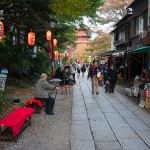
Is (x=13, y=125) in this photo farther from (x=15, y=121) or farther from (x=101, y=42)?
(x=101, y=42)

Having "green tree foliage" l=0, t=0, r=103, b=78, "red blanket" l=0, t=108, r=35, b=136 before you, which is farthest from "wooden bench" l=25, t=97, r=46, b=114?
"green tree foliage" l=0, t=0, r=103, b=78

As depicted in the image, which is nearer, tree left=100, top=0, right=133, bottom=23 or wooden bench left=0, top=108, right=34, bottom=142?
wooden bench left=0, top=108, right=34, bottom=142

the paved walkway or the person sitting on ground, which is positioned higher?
the person sitting on ground

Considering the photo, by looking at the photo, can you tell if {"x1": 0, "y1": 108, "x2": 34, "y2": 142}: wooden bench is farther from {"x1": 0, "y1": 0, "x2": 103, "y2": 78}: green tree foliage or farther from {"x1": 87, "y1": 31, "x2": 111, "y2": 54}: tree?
{"x1": 87, "y1": 31, "x2": 111, "y2": 54}: tree

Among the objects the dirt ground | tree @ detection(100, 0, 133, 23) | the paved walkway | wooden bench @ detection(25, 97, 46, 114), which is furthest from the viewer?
tree @ detection(100, 0, 133, 23)

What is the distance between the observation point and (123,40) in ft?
103

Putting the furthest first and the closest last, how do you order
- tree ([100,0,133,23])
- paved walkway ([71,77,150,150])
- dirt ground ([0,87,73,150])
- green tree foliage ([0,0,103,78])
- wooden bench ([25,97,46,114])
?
tree ([100,0,133,23]) → green tree foliage ([0,0,103,78]) → wooden bench ([25,97,46,114]) → paved walkway ([71,77,150,150]) → dirt ground ([0,87,73,150])

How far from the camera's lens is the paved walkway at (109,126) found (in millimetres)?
7630

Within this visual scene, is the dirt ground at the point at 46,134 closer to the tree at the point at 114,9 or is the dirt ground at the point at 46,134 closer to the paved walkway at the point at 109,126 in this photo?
the paved walkway at the point at 109,126

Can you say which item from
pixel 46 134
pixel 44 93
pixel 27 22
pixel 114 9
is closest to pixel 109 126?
pixel 46 134

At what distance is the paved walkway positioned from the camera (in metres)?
7.63

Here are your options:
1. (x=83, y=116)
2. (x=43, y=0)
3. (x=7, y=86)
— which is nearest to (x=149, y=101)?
(x=83, y=116)

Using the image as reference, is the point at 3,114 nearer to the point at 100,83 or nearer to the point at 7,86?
the point at 7,86

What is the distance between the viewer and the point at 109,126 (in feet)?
31.8
